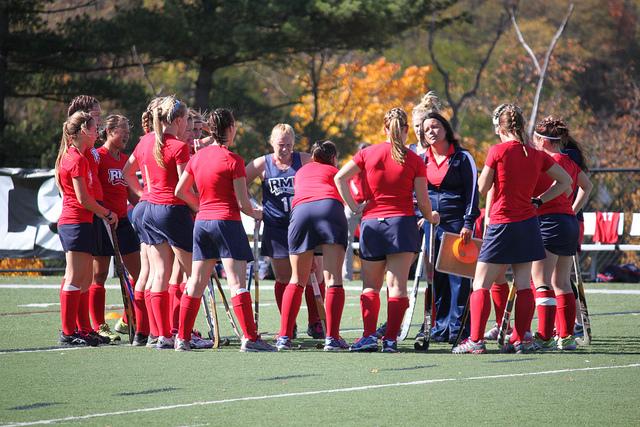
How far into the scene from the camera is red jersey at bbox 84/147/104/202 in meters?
10.8

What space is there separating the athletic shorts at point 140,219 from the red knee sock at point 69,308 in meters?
0.73

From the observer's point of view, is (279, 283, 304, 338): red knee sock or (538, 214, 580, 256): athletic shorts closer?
(279, 283, 304, 338): red knee sock

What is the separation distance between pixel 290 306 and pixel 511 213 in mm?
1983

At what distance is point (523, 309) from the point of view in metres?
9.99

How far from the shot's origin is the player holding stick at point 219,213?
10.0 meters

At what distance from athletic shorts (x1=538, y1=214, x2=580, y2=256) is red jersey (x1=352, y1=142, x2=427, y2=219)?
121cm

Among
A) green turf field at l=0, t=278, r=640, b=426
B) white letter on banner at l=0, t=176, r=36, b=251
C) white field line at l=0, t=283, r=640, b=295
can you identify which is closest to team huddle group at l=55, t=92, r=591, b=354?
green turf field at l=0, t=278, r=640, b=426

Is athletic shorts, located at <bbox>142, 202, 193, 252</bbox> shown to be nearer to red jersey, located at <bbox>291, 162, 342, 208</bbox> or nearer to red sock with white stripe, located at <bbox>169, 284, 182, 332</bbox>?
red sock with white stripe, located at <bbox>169, 284, 182, 332</bbox>

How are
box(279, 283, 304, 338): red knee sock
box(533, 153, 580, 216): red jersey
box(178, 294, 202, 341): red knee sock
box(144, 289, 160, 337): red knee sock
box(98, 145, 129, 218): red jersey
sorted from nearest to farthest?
box(178, 294, 202, 341): red knee sock
box(279, 283, 304, 338): red knee sock
box(533, 153, 580, 216): red jersey
box(144, 289, 160, 337): red knee sock
box(98, 145, 129, 218): red jersey

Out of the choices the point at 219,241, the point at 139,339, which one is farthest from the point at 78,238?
the point at 219,241

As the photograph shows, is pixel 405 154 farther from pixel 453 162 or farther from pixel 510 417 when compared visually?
pixel 510 417

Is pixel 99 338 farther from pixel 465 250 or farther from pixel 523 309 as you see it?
pixel 523 309

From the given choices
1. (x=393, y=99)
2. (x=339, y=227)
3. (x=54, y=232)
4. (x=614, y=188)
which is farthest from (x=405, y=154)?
(x=393, y=99)

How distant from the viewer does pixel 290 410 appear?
23.6 feet
